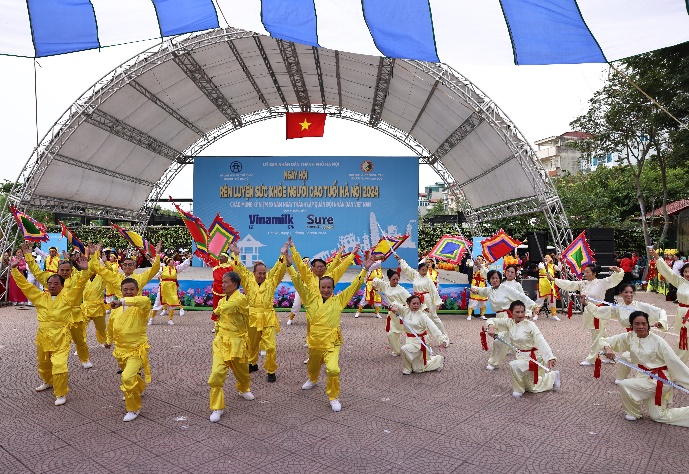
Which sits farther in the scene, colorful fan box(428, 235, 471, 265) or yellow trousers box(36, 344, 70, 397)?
colorful fan box(428, 235, 471, 265)

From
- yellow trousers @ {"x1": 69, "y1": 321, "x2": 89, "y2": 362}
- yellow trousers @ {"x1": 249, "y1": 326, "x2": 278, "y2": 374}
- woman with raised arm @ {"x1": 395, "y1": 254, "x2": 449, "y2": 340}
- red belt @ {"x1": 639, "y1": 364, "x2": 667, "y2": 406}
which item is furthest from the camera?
woman with raised arm @ {"x1": 395, "y1": 254, "x2": 449, "y2": 340}

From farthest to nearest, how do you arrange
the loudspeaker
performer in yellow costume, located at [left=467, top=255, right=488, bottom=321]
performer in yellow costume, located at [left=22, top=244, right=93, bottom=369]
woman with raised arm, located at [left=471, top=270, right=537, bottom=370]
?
the loudspeaker
performer in yellow costume, located at [left=467, top=255, right=488, bottom=321]
woman with raised arm, located at [left=471, top=270, right=537, bottom=370]
performer in yellow costume, located at [left=22, top=244, right=93, bottom=369]

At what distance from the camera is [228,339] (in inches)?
196

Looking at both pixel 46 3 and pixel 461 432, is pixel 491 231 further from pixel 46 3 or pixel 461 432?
pixel 46 3

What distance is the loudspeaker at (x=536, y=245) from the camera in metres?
15.7

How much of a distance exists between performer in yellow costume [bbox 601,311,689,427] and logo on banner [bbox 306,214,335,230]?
14128 millimetres

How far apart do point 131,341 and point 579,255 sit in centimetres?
775

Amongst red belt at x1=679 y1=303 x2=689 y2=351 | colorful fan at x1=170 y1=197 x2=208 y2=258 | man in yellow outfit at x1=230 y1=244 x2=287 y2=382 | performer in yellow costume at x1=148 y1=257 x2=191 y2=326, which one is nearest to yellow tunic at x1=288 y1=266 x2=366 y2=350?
man in yellow outfit at x1=230 y1=244 x2=287 y2=382

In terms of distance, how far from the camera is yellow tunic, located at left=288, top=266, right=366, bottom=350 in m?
5.32

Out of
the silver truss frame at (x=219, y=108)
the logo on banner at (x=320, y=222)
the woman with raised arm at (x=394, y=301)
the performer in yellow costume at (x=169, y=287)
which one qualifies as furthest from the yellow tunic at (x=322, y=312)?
the logo on banner at (x=320, y=222)

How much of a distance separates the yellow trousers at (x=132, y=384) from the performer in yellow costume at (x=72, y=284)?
1394 mm

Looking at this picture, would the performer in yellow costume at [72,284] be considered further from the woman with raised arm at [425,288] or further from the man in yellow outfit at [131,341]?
the woman with raised arm at [425,288]

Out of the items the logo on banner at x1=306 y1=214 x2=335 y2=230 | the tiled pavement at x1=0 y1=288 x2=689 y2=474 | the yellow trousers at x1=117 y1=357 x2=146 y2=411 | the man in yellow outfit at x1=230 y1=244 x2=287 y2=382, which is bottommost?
the tiled pavement at x1=0 y1=288 x2=689 y2=474

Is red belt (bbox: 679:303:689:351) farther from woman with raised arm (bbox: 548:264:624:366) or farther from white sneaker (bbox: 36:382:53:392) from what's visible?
white sneaker (bbox: 36:382:53:392)
